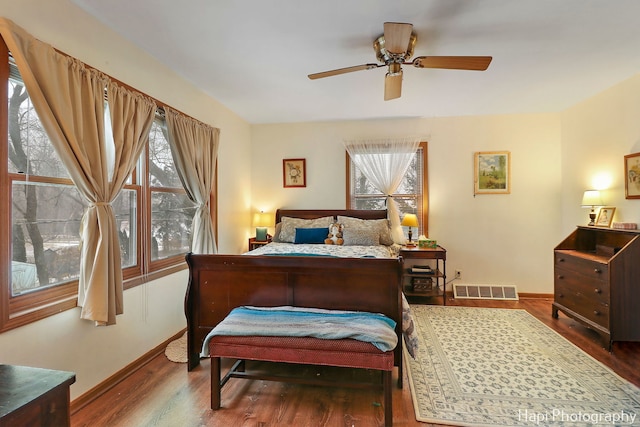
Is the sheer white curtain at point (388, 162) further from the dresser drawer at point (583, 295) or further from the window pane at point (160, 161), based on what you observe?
the window pane at point (160, 161)

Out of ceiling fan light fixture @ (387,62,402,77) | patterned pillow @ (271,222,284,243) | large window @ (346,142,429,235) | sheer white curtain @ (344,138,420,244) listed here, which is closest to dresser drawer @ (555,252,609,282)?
large window @ (346,142,429,235)

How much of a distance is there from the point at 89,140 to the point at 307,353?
1.91m

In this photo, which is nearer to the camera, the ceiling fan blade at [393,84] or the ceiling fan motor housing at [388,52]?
the ceiling fan motor housing at [388,52]

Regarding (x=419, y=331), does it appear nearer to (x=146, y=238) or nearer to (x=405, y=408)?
(x=405, y=408)

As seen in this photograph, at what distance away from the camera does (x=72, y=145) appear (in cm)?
171

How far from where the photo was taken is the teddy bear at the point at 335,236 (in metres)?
3.72

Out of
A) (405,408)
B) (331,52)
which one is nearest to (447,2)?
(331,52)

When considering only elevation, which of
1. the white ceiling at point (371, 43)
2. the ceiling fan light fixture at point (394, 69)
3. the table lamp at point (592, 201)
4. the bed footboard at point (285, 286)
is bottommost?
the bed footboard at point (285, 286)

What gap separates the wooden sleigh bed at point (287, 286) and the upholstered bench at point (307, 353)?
1.43 ft

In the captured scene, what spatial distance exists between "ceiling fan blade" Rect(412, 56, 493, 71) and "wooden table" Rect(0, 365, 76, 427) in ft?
8.43

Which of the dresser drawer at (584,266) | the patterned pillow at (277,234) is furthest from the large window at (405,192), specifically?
the dresser drawer at (584,266)

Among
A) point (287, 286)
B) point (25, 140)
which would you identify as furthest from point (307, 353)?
point (25, 140)

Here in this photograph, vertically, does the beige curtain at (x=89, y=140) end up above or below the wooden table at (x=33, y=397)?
above

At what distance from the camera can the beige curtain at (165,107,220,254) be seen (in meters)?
2.78
